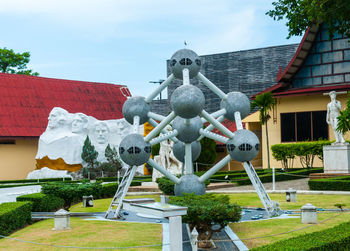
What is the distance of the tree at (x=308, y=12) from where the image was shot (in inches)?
643

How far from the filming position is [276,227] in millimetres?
11016

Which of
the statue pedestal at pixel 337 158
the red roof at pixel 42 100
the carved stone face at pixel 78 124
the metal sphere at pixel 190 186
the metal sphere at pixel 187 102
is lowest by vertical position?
the metal sphere at pixel 190 186

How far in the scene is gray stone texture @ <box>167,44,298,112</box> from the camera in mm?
43375

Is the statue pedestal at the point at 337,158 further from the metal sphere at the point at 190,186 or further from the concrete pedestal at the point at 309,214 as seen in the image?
the concrete pedestal at the point at 309,214

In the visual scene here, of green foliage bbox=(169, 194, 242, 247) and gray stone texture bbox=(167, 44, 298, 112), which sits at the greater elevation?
gray stone texture bbox=(167, 44, 298, 112)

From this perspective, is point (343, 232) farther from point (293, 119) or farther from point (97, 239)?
point (293, 119)

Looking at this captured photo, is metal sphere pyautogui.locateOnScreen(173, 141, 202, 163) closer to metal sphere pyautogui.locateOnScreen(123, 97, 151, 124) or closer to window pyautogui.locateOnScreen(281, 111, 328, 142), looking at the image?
metal sphere pyautogui.locateOnScreen(123, 97, 151, 124)

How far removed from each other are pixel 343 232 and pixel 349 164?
1558 cm

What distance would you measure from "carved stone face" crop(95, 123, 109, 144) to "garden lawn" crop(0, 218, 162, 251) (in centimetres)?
2137

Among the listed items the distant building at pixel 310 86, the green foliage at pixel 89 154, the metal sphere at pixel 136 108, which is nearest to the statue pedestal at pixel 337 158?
the distant building at pixel 310 86

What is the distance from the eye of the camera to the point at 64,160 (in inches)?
1273

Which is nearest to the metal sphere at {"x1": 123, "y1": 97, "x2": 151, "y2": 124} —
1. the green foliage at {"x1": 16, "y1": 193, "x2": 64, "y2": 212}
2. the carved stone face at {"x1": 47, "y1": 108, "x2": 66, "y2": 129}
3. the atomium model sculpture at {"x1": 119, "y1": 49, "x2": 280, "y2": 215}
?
the atomium model sculpture at {"x1": 119, "y1": 49, "x2": 280, "y2": 215}

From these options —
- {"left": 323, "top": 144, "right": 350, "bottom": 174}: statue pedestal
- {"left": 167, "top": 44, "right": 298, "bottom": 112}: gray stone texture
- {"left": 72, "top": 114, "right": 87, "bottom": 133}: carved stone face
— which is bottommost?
{"left": 323, "top": 144, "right": 350, "bottom": 174}: statue pedestal

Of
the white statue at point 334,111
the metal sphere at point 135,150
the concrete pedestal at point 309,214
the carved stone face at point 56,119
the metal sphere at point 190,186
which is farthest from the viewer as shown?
the carved stone face at point 56,119
